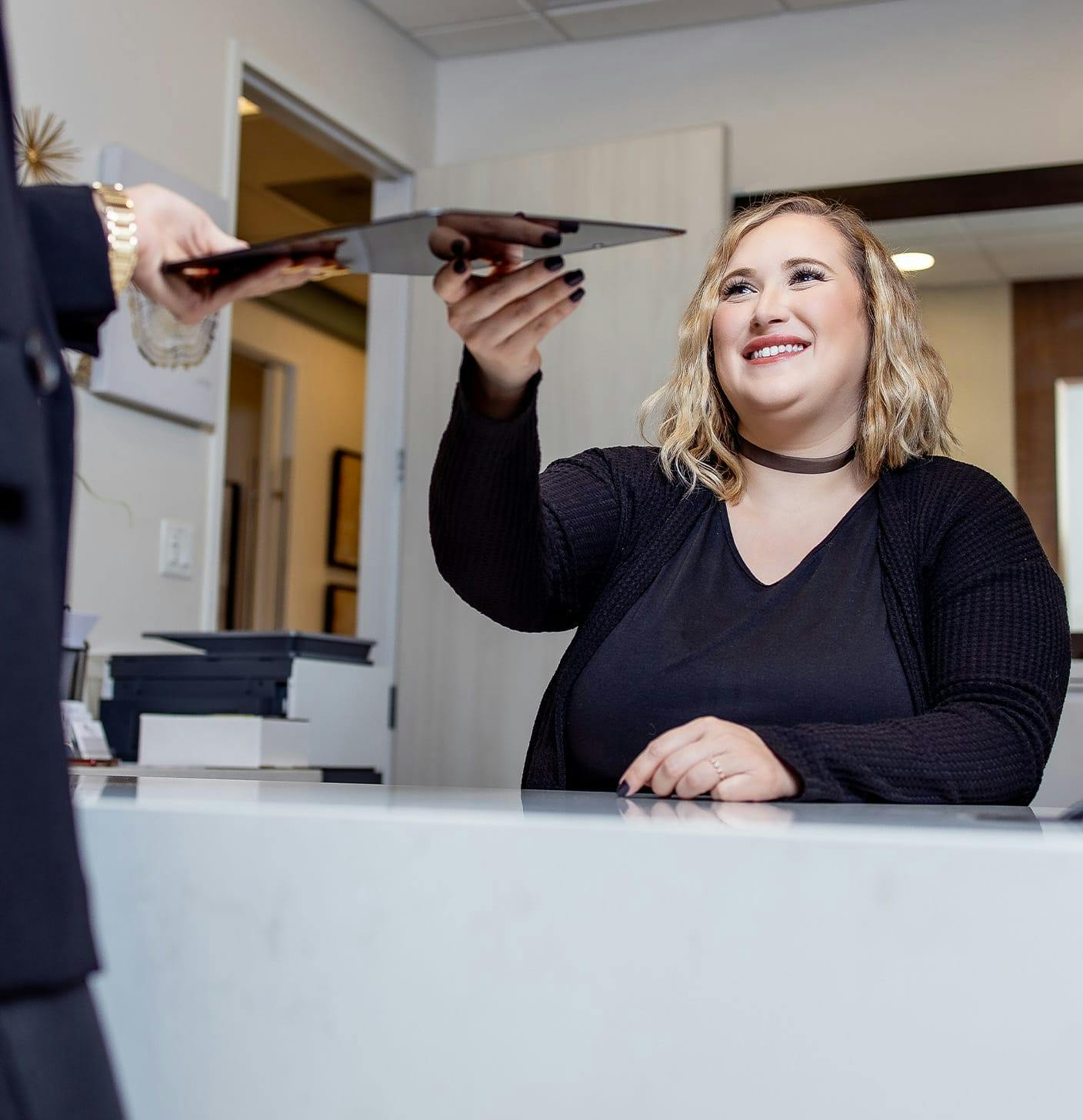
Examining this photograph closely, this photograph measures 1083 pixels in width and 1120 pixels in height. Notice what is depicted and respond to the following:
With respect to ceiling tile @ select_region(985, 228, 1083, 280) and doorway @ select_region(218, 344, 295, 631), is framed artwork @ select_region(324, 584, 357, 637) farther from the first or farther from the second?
ceiling tile @ select_region(985, 228, 1083, 280)

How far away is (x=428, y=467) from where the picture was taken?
3.97 m

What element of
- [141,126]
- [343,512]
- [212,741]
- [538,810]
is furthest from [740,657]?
[343,512]

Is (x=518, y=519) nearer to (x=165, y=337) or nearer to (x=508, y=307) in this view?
(x=508, y=307)

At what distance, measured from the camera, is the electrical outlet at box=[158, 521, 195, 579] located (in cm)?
314

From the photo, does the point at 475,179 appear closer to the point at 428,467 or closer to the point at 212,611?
the point at 428,467

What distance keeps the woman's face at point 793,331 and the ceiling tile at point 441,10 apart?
261cm

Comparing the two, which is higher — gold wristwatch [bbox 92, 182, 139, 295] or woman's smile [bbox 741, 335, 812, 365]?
woman's smile [bbox 741, 335, 812, 365]

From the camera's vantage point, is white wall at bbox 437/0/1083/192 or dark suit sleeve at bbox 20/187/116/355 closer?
dark suit sleeve at bbox 20/187/116/355

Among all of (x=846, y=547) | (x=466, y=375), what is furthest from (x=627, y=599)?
(x=466, y=375)

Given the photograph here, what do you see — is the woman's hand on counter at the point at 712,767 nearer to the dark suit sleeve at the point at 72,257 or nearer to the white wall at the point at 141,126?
the dark suit sleeve at the point at 72,257

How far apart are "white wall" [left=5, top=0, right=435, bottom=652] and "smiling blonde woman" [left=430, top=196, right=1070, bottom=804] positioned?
1577mm

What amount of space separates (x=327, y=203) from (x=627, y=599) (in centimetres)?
432

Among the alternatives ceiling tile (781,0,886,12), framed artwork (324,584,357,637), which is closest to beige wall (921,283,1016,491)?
ceiling tile (781,0,886,12)

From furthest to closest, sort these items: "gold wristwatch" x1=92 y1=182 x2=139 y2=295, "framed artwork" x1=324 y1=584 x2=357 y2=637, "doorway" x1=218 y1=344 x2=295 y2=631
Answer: "framed artwork" x1=324 y1=584 x2=357 y2=637 → "doorway" x1=218 y1=344 x2=295 y2=631 → "gold wristwatch" x1=92 y1=182 x2=139 y2=295
